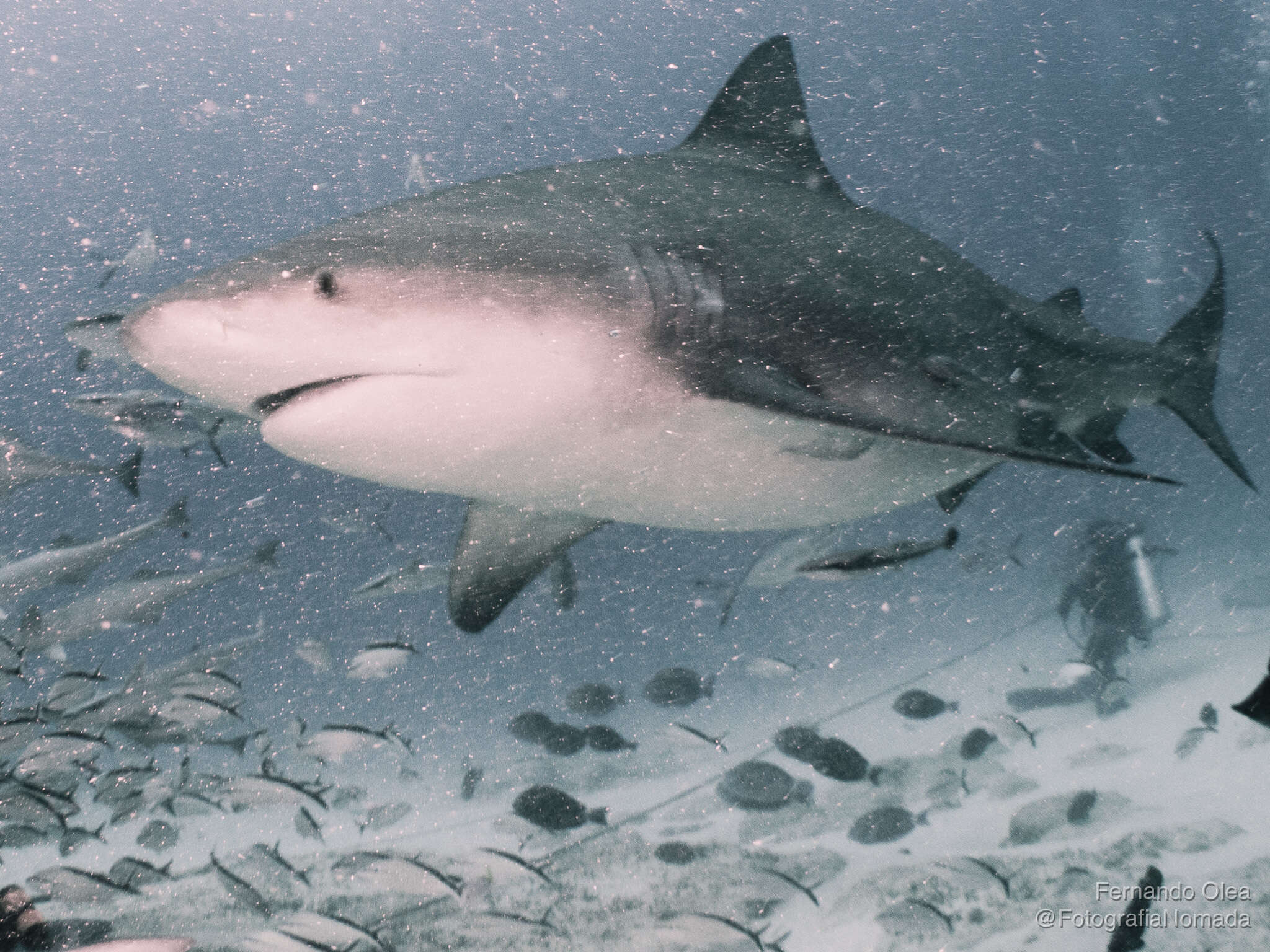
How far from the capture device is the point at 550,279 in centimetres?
172

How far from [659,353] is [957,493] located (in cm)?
Result: 167

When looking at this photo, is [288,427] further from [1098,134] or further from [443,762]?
[1098,134]

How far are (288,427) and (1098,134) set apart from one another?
46.6m

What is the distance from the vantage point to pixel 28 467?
376 centimetres

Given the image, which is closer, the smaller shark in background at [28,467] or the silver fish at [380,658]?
the smaller shark in background at [28,467]

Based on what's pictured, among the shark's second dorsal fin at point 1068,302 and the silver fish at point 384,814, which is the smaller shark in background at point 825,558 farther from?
the silver fish at point 384,814

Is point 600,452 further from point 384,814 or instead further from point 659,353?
point 384,814

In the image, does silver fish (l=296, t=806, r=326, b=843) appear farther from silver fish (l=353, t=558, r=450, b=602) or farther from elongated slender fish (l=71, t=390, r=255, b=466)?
elongated slender fish (l=71, t=390, r=255, b=466)

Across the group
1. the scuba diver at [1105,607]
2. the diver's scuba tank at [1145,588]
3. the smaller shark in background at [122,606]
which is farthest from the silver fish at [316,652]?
the diver's scuba tank at [1145,588]

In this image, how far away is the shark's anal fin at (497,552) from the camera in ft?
8.11

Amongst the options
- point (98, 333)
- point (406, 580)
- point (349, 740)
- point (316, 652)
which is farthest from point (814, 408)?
point (316, 652)

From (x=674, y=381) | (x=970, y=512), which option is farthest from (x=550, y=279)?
(x=970, y=512)

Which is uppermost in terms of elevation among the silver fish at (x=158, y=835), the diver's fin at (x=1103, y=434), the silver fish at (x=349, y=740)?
the diver's fin at (x=1103, y=434)

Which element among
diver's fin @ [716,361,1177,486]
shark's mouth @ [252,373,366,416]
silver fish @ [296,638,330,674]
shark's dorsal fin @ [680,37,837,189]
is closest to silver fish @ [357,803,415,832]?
silver fish @ [296,638,330,674]
